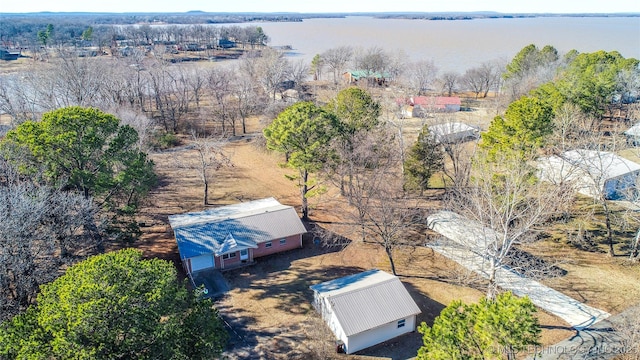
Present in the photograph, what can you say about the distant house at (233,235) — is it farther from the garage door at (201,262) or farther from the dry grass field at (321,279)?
the dry grass field at (321,279)

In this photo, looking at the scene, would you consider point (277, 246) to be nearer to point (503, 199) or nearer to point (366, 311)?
point (366, 311)

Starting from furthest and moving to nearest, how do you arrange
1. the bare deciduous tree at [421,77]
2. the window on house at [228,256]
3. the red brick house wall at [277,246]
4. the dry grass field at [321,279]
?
the bare deciduous tree at [421,77] → the red brick house wall at [277,246] → the window on house at [228,256] → the dry grass field at [321,279]

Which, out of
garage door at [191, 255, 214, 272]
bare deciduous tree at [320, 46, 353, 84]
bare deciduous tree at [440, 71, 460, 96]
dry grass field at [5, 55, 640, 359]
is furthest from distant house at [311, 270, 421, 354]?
bare deciduous tree at [320, 46, 353, 84]

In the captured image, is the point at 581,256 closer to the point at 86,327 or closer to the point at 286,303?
the point at 286,303

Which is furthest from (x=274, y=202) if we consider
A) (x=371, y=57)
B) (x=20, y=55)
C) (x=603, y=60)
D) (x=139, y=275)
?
(x=20, y=55)

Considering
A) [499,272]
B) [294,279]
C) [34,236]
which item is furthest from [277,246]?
[499,272]

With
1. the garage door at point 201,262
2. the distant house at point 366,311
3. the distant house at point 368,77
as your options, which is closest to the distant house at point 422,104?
the distant house at point 368,77

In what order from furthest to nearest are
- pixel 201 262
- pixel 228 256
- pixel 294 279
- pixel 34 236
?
pixel 228 256, pixel 201 262, pixel 294 279, pixel 34 236
